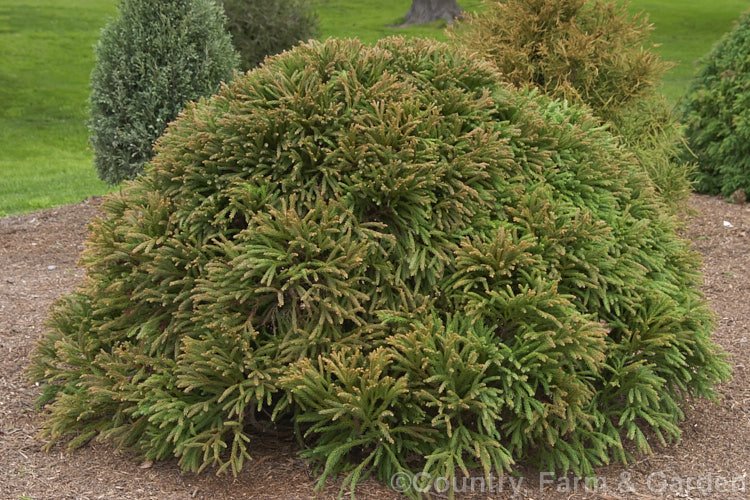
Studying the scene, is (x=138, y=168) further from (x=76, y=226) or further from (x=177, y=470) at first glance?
(x=177, y=470)

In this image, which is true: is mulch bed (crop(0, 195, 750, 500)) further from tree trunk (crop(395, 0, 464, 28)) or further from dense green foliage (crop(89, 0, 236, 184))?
tree trunk (crop(395, 0, 464, 28))

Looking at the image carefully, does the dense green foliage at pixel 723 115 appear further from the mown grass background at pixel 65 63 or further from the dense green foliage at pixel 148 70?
the dense green foliage at pixel 148 70

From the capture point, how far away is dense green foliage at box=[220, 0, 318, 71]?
1152cm

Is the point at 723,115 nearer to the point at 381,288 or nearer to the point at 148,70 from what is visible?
the point at 148,70

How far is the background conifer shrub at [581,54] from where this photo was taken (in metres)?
7.15

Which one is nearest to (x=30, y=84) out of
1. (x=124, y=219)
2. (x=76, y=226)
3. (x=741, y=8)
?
(x=76, y=226)

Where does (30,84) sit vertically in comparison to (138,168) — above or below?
below

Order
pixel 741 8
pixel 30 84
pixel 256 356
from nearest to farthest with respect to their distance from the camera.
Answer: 1. pixel 256 356
2. pixel 30 84
3. pixel 741 8

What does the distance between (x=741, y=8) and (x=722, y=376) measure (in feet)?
134

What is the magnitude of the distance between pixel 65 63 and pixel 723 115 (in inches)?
882

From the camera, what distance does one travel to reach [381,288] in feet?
11.6

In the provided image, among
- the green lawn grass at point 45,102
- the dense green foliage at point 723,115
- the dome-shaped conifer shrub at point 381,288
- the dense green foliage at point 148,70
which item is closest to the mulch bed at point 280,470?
the dome-shaped conifer shrub at point 381,288

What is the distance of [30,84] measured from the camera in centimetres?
2241

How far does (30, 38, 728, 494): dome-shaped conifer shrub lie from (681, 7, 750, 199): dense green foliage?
17.5 feet
